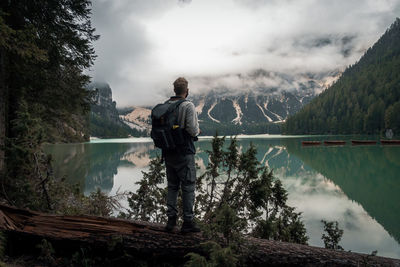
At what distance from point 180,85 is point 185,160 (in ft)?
4.09

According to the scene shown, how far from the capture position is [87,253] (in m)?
3.60

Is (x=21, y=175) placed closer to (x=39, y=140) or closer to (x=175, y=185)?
(x=39, y=140)

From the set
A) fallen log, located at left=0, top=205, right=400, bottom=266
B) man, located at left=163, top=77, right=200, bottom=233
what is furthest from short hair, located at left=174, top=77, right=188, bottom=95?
fallen log, located at left=0, top=205, right=400, bottom=266

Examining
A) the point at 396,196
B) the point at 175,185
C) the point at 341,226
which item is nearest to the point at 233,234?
the point at 175,185

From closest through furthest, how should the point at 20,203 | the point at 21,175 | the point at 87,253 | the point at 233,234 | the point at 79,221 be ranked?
the point at 233,234 → the point at 87,253 → the point at 79,221 → the point at 20,203 → the point at 21,175

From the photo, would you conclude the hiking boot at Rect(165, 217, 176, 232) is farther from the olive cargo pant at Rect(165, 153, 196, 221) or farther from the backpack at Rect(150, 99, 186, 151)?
the backpack at Rect(150, 99, 186, 151)

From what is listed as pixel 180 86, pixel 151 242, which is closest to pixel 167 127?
pixel 180 86

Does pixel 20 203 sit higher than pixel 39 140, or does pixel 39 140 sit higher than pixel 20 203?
pixel 39 140

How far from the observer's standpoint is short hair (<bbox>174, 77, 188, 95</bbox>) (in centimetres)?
379

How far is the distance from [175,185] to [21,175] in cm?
466

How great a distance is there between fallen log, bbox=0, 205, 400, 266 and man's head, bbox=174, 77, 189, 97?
231 cm

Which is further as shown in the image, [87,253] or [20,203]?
[20,203]

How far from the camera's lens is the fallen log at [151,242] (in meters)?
3.38

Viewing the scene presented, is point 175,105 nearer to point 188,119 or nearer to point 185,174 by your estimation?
point 188,119
